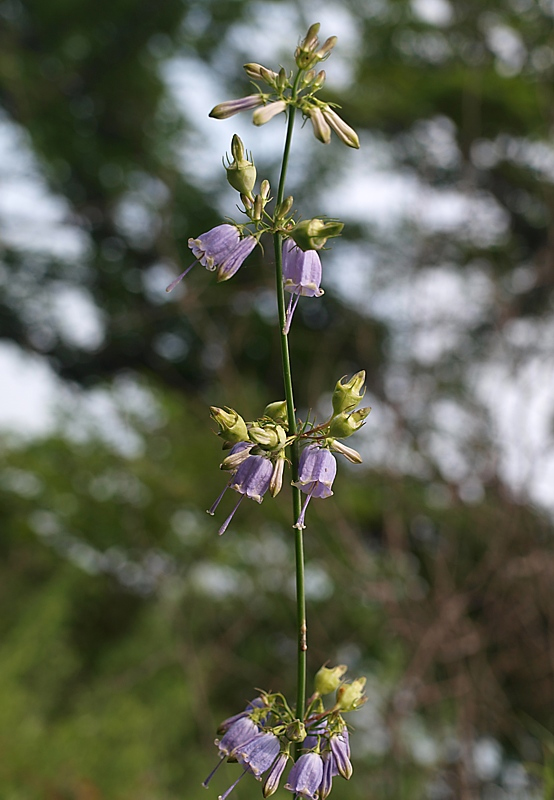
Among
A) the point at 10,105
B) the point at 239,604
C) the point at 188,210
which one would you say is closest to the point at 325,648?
the point at 239,604

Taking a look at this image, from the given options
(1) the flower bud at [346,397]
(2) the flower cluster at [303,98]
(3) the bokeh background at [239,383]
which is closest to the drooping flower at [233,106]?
(2) the flower cluster at [303,98]

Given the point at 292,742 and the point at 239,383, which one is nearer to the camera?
the point at 292,742

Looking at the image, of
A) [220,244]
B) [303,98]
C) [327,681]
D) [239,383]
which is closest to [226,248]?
[220,244]

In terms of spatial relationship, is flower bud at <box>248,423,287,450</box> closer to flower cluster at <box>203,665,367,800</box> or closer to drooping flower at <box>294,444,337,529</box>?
drooping flower at <box>294,444,337,529</box>

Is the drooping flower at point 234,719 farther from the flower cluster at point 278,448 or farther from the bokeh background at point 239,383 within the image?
the bokeh background at point 239,383

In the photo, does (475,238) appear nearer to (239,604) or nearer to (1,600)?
(239,604)

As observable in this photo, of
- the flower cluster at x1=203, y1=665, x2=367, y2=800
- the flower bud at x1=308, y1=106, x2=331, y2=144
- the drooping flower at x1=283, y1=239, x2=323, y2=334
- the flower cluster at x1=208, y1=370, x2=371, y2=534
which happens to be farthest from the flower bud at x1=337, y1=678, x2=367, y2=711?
the flower bud at x1=308, y1=106, x2=331, y2=144

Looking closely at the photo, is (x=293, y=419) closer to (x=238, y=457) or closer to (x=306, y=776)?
(x=238, y=457)
